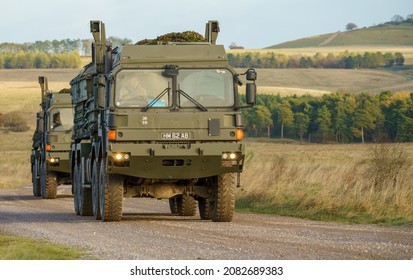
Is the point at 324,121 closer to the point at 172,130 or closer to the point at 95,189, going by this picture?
the point at 95,189

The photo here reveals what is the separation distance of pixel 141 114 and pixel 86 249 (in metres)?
5.40

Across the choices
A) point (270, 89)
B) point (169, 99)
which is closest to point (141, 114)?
point (169, 99)

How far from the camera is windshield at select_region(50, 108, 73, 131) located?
1431 inches

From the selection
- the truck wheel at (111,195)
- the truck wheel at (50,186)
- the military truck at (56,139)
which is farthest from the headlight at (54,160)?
the truck wheel at (111,195)

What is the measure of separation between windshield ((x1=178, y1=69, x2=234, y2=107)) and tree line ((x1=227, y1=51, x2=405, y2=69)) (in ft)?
529

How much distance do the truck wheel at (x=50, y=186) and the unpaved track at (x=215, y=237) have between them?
447 inches

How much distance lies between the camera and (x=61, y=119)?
120 feet

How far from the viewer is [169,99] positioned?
20844 mm

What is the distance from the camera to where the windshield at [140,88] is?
20.7m

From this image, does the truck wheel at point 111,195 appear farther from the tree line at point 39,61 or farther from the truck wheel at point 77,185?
the tree line at point 39,61

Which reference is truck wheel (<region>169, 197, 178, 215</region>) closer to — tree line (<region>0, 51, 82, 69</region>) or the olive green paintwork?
the olive green paintwork

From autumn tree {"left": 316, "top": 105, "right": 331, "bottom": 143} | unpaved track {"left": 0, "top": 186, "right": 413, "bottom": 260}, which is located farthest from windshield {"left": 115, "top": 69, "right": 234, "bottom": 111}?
autumn tree {"left": 316, "top": 105, "right": 331, "bottom": 143}

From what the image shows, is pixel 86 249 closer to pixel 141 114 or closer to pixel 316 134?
pixel 141 114

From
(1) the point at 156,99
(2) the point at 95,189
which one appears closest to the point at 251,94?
(1) the point at 156,99
